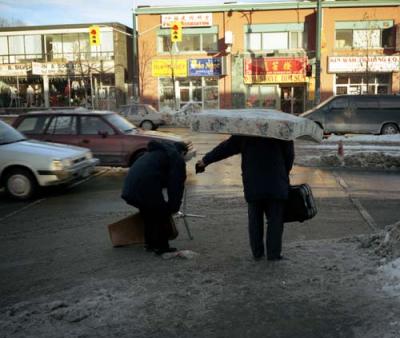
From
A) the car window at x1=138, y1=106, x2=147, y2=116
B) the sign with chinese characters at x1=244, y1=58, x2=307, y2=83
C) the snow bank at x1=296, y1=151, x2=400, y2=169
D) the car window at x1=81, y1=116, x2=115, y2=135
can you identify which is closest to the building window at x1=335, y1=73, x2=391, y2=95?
the sign with chinese characters at x1=244, y1=58, x2=307, y2=83

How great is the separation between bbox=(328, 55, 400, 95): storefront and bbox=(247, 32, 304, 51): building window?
2.60 meters

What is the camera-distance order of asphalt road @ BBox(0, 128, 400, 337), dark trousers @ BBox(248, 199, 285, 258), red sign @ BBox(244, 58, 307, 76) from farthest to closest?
red sign @ BBox(244, 58, 307, 76)
dark trousers @ BBox(248, 199, 285, 258)
asphalt road @ BBox(0, 128, 400, 337)

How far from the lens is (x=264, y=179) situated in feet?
16.7

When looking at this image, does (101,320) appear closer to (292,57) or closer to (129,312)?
(129,312)

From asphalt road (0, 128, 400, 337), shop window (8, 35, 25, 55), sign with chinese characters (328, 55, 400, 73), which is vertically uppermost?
shop window (8, 35, 25, 55)

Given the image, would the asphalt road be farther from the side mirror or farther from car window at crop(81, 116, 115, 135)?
car window at crop(81, 116, 115, 135)

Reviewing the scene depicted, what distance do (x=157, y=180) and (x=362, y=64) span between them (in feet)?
106

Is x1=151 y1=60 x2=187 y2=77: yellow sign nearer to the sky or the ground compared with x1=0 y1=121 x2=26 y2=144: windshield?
nearer to the sky

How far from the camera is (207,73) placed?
3769cm

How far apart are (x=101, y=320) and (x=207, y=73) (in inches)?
1355

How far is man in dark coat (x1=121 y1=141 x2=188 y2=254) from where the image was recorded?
553 cm

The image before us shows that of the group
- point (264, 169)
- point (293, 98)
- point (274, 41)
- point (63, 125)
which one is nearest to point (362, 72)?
point (293, 98)

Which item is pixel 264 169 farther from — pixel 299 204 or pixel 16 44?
pixel 16 44

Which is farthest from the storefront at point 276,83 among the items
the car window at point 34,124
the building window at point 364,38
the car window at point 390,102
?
the car window at point 34,124
